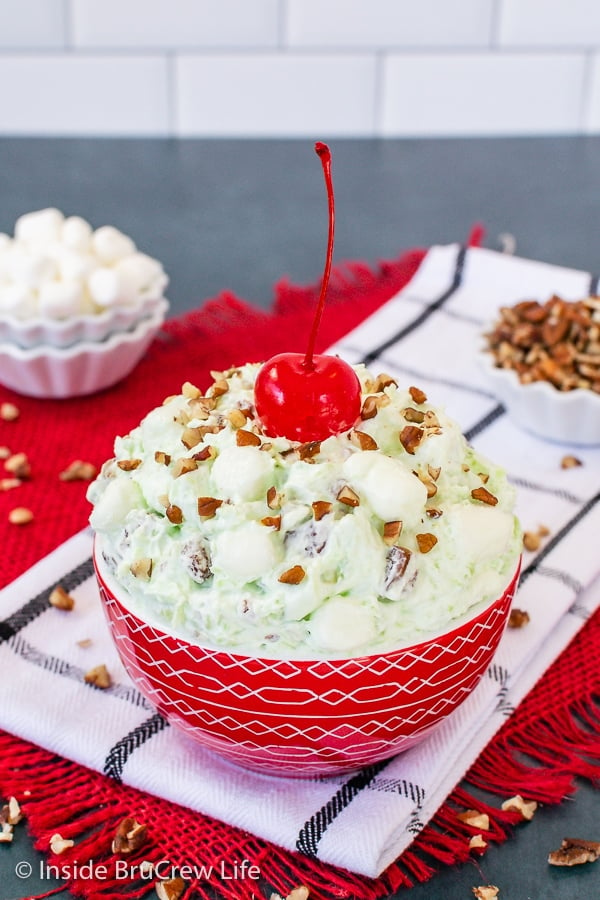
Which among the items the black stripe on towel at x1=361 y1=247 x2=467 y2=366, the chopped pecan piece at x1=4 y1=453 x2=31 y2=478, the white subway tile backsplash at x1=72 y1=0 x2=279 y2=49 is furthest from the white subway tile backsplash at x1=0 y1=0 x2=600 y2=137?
the chopped pecan piece at x1=4 y1=453 x2=31 y2=478

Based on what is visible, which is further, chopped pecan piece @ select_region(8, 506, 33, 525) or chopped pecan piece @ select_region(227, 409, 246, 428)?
chopped pecan piece @ select_region(8, 506, 33, 525)

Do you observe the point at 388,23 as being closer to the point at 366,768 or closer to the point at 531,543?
the point at 531,543

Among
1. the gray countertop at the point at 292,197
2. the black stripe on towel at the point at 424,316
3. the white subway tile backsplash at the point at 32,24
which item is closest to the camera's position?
the black stripe on towel at the point at 424,316

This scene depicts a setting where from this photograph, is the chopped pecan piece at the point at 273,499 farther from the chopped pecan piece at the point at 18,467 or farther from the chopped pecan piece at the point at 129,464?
the chopped pecan piece at the point at 18,467

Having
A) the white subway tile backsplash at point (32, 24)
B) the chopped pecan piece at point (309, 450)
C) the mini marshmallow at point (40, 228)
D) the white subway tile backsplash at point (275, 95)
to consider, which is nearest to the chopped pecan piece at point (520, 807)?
the chopped pecan piece at point (309, 450)

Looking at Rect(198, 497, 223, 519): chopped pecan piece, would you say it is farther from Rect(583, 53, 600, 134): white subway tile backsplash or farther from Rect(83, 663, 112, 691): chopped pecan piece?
Rect(583, 53, 600, 134): white subway tile backsplash

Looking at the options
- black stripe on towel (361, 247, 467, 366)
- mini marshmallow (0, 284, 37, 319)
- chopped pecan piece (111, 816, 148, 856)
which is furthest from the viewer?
black stripe on towel (361, 247, 467, 366)

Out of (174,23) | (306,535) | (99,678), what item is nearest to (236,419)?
(306,535)

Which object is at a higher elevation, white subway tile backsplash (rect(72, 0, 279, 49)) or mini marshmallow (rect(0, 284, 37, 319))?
white subway tile backsplash (rect(72, 0, 279, 49))
